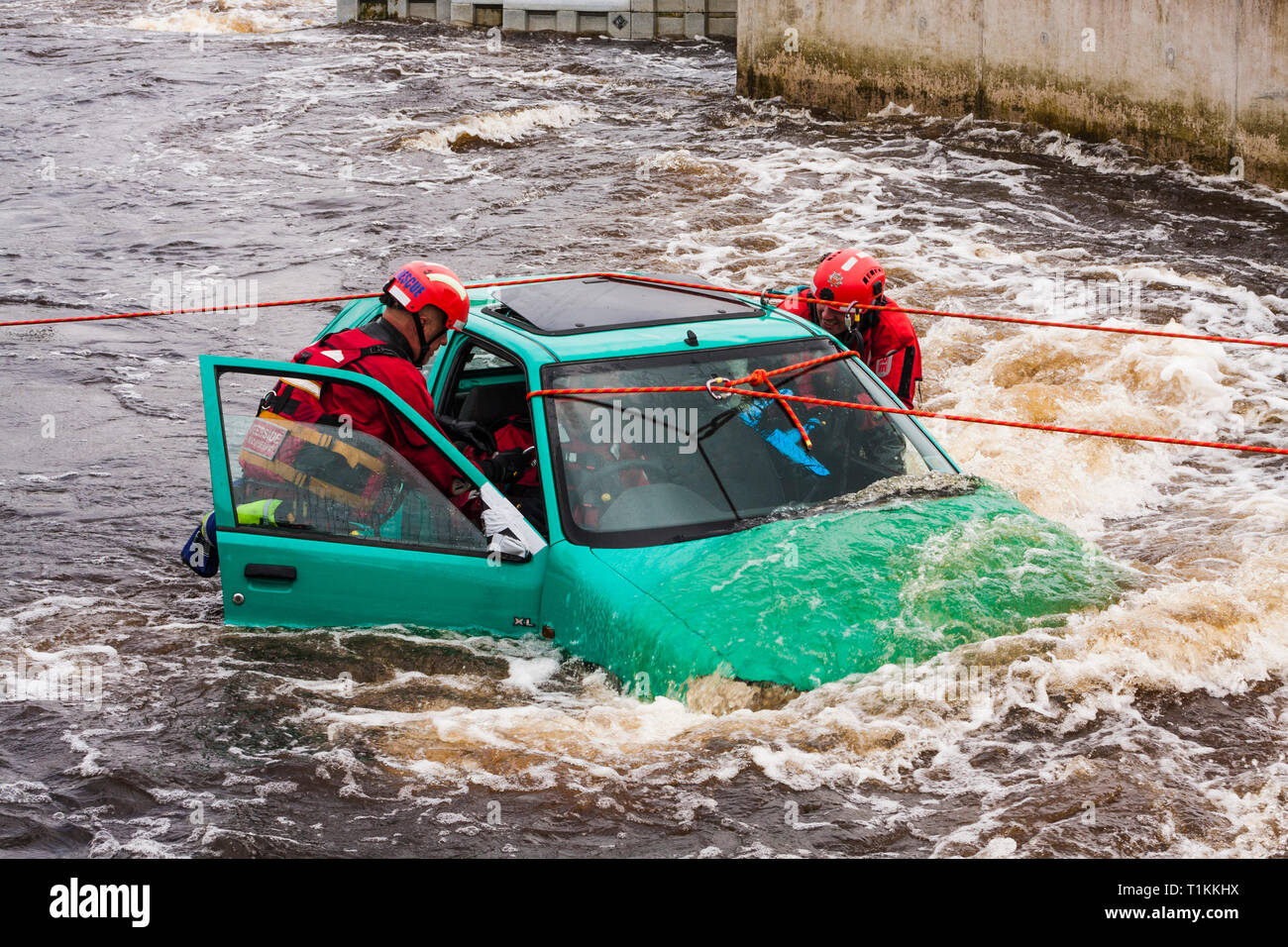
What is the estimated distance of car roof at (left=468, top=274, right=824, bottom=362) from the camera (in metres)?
6.80

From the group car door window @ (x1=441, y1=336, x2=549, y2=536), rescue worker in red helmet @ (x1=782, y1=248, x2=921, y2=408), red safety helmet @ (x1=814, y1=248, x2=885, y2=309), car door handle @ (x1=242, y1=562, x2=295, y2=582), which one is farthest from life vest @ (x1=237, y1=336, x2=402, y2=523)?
red safety helmet @ (x1=814, y1=248, x2=885, y2=309)

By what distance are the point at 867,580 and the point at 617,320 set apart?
183cm

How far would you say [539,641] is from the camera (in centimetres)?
627

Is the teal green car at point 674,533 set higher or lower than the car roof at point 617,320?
lower

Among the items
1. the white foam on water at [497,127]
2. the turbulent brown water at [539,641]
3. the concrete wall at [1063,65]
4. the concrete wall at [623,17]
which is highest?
the concrete wall at [623,17]

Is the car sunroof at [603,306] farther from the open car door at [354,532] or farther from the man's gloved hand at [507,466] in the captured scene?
the open car door at [354,532]

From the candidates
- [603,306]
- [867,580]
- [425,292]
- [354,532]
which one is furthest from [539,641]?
[603,306]

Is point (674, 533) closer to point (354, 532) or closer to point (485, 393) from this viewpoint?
point (354, 532)

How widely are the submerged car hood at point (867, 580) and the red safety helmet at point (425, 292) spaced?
1468mm

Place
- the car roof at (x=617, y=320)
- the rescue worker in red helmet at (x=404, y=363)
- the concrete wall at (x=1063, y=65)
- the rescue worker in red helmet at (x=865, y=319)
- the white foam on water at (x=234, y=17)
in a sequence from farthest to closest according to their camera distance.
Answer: the white foam on water at (x=234, y=17) < the concrete wall at (x=1063, y=65) < the rescue worker in red helmet at (x=865, y=319) < the car roof at (x=617, y=320) < the rescue worker in red helmet at (x=404, y=363)

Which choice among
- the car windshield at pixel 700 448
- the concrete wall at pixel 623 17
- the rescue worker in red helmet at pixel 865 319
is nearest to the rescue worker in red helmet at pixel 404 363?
the car windshield at pixel 700 448

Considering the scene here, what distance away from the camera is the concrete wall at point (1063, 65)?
52.8ft

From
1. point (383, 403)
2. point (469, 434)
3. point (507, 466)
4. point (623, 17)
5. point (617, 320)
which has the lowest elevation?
point (507, 466)

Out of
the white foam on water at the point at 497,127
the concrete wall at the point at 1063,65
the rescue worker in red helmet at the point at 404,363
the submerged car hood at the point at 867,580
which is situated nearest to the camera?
the submerged car hood at the point at 867,580
